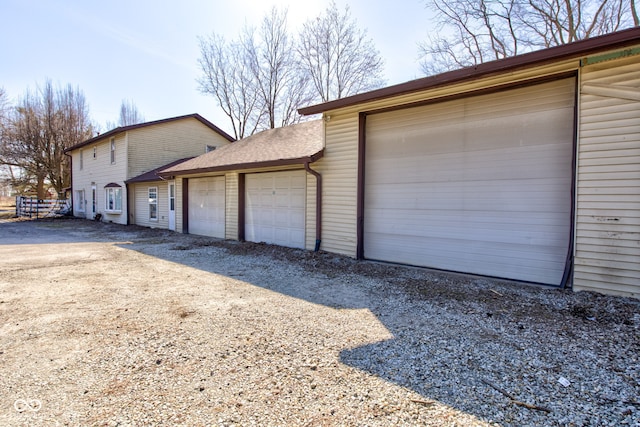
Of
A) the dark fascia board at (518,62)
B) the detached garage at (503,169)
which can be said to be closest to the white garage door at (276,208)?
the detached garage at (503,169)

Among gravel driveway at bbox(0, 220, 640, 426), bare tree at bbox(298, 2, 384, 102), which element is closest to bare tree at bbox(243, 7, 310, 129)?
bare tree at bbox(298, 2, 384, 102)

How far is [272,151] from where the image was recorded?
1027 centimetres

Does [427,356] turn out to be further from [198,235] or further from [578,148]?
[198,235]

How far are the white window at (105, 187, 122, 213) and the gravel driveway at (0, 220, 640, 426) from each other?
1355cm

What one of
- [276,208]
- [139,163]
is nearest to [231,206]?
[276,208]

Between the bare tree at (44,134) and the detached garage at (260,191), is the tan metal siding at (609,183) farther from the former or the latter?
the bare tree at (44,134)

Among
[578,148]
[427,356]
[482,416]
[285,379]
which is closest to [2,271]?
[285,379]

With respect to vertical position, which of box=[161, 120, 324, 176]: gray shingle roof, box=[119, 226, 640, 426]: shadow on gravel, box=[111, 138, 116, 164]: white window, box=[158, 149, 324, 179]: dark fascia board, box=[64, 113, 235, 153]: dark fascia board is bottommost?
box=[119, 226, 640, 426]: shadow on gravel

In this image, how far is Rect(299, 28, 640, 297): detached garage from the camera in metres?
4.63

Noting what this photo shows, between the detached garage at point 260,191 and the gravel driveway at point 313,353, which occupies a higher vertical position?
the detached garage at point 260,191

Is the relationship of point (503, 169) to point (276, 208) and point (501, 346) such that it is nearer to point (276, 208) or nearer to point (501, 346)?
point (501, 346)

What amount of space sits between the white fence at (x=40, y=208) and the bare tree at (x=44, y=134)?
176 inches

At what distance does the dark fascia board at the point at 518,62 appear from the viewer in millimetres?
4387

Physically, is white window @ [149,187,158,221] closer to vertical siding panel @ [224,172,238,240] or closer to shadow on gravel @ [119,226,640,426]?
vertical siding panel @ [224,172,238,240]
